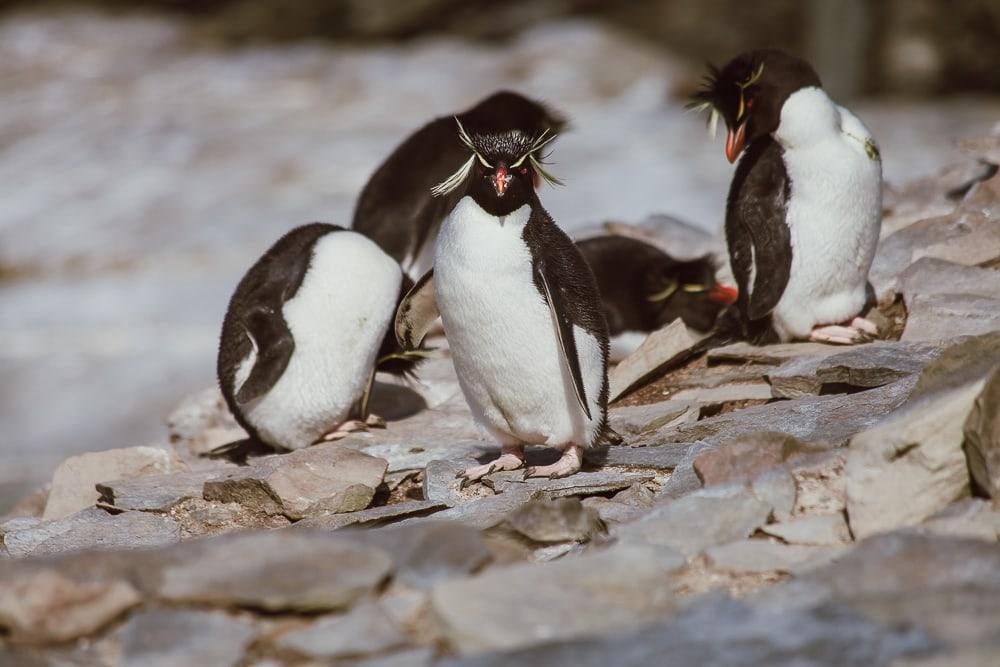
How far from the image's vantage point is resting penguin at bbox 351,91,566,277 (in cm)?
615

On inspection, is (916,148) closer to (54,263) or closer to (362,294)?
(54,263)

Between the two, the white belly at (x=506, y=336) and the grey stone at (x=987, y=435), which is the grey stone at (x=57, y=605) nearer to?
the white belly at (x=506, y=336)

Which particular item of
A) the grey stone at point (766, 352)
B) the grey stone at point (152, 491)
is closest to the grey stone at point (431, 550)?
the grey stone at point (152, 491)

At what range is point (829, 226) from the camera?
15.7 feet

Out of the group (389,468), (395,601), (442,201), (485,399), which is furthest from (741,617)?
(442,201)

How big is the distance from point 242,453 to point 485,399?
1.57 metres

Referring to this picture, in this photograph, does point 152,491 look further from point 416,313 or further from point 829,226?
point 829,226

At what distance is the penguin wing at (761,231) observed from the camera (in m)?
4.87

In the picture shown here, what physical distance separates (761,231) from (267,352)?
1853mm

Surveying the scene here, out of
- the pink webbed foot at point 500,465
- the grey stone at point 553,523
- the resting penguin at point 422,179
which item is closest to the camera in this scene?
the grey stone at point 553,523

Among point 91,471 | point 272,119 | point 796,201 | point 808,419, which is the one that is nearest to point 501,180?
point 808,419

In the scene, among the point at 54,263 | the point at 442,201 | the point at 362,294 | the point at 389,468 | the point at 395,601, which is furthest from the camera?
the point at 54,263

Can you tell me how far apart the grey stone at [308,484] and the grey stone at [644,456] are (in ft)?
2.21

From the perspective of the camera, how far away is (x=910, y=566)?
254 centimetres
